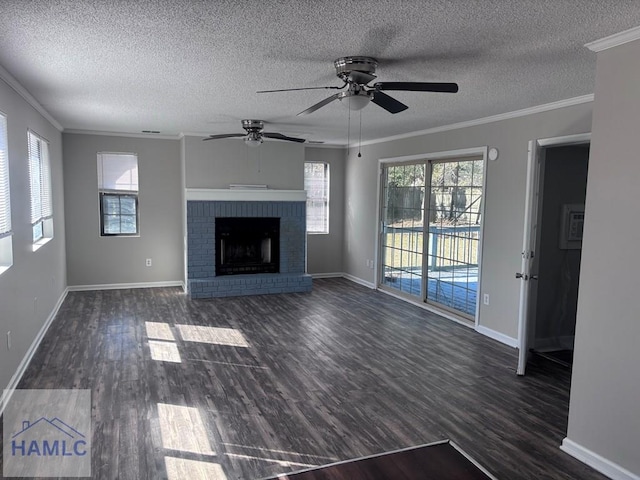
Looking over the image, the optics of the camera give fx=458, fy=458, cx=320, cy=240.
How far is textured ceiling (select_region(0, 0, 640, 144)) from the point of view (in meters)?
2.13

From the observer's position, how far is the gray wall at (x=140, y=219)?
677cm

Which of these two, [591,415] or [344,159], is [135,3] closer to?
[591,415]

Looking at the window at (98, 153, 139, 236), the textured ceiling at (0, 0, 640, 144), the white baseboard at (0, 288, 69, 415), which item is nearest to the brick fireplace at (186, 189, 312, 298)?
the window at (98, 153, 139, 236)

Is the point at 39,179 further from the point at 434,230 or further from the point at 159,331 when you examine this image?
the point at 434,230

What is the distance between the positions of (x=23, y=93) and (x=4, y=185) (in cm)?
105

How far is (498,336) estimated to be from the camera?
16.1 ft

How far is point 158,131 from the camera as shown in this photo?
6.61m

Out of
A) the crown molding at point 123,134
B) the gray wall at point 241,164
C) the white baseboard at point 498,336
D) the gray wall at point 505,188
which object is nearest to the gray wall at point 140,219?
the crown molding at point 123,134

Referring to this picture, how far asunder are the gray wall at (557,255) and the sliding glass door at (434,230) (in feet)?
2.39

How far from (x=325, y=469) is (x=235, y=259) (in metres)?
5.61

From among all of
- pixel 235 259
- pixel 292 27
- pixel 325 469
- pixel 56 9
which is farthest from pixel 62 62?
pixel 235 259

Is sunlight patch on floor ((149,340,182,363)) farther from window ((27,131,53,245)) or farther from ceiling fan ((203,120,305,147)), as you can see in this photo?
ceiling fan ((203,120,305,147))

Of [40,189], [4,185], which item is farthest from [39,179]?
[4,185]

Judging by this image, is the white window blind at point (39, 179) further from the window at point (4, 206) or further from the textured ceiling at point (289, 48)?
the window at point (4, 206)
